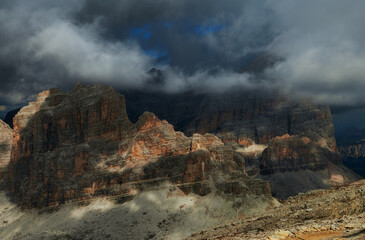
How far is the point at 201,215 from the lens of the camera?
166 meters

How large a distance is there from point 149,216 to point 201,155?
39921 millimetres

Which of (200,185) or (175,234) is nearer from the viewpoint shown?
(175,234)

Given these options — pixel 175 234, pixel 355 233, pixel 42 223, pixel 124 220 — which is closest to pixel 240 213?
pixel 175 234

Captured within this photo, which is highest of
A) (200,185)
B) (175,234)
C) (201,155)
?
(201,155)

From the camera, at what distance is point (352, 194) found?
219 ft

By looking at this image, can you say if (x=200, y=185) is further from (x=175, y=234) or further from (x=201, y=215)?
(x=175, y=234)

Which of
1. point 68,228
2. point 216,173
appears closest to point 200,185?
point 216,173

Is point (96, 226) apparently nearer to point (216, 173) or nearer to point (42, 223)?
point (42, 223)

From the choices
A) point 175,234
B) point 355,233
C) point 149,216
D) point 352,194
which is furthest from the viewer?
point 149,216

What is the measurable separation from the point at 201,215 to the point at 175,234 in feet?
47.9

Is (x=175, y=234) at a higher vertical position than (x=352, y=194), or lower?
lower

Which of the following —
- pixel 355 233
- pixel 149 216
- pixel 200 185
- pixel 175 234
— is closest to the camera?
pixel 355 233

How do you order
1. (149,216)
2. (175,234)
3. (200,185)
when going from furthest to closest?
(200,185)
(149,216)
(175,234)

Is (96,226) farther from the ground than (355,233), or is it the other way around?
(355,233)
